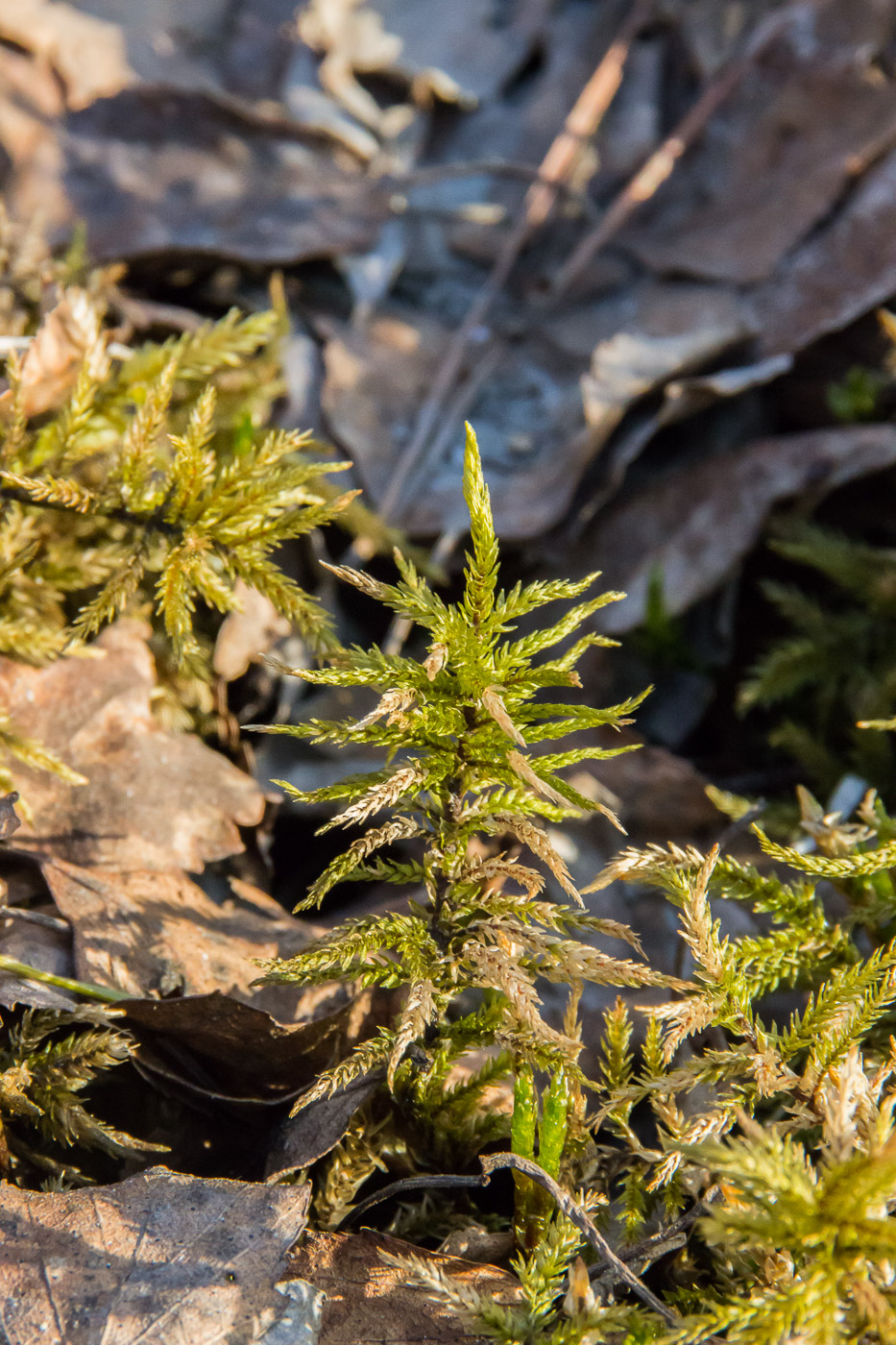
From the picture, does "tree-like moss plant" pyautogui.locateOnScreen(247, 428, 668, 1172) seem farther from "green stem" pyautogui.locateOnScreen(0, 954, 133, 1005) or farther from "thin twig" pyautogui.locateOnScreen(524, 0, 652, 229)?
"thin twig" pyautogui.locateOnScreen(524, 0, 652, 229)

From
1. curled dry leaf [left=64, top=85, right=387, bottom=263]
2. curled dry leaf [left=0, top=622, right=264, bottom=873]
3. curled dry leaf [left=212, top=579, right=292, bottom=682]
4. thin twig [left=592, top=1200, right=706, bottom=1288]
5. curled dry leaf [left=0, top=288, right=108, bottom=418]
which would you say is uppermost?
curled dry leaf [left=64, top=85, right=387, bottom=263]

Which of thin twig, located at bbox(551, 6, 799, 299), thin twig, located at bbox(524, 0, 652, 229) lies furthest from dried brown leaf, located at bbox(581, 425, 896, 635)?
thin twig, located at bbox(524, 0, 652, 229)

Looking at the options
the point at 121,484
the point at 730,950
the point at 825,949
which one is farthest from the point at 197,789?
the point at 825,949

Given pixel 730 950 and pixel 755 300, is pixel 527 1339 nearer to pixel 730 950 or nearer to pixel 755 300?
pixel 730 950

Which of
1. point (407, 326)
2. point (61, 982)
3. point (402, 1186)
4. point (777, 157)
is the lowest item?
point (61, 982)

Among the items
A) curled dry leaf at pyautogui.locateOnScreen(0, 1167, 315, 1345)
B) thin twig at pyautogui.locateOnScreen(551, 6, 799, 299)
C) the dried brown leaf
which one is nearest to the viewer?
curled dry leaf at pyautogui.locateOnScreen(0, 1167, 315, 1345)

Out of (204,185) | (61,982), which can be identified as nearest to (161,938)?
(61,982)

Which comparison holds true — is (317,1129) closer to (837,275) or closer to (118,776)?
(118,776)
